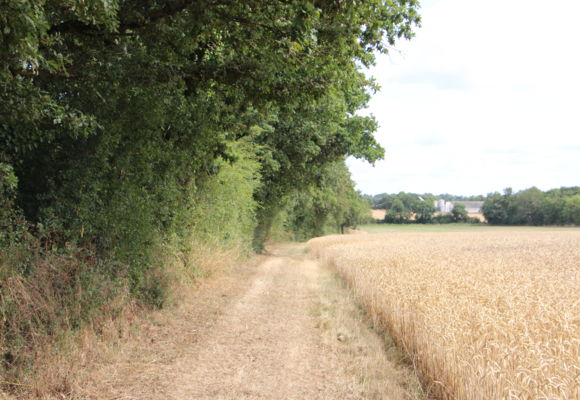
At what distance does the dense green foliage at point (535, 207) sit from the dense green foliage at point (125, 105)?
114 m

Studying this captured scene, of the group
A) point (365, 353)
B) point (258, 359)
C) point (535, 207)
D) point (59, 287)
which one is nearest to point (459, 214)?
point (535, 207)

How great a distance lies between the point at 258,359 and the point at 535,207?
4904 inches

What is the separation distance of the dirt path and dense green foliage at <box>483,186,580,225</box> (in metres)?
113

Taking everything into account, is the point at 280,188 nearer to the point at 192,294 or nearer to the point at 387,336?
the point at 192,294

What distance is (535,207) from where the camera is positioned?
111438 millimetres

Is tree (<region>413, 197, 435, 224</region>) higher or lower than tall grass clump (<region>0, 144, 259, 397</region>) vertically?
higher

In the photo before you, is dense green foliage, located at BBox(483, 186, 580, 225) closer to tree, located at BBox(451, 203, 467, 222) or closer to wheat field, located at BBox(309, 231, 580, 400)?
tree, located at BBox(451, 203, 467, 222)

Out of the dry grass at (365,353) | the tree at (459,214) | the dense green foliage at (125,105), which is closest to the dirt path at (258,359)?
the dry grass at (365,353)

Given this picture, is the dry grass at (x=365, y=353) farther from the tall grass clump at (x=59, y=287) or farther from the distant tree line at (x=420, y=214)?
the distant tree line at (x=420, y=214)

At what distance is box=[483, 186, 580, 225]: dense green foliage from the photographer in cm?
10200

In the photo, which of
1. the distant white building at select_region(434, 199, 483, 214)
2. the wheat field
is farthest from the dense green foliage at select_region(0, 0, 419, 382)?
the distant white building at select_region(434, 199, 483, 214)

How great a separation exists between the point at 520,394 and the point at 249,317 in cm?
576

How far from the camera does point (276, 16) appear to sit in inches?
235

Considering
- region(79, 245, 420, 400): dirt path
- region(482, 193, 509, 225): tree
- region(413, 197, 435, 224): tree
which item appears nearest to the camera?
region(79, 245, 420, 400): dirt path
